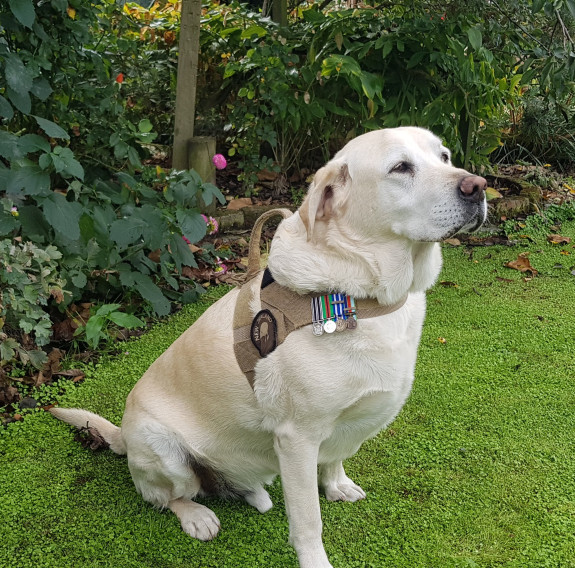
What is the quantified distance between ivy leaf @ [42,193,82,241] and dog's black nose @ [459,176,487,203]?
206cm

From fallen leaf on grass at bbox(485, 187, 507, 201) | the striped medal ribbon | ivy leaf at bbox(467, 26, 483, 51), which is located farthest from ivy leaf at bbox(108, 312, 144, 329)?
fallen leaf on grass at bbox(485, 187, 507, 201)

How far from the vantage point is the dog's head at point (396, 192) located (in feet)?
6.67

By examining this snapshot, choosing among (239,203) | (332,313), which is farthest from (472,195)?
(239,203)

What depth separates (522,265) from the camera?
5273 mm

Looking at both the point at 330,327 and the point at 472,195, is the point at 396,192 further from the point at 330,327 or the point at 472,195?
the point at 330,327

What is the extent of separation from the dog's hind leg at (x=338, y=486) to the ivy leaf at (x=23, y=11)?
8.00ft

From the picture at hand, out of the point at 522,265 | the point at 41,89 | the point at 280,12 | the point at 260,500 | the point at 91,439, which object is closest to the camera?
the point at 260,500

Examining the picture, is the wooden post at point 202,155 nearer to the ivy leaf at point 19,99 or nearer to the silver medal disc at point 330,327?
the ivy leaf at point 19,99

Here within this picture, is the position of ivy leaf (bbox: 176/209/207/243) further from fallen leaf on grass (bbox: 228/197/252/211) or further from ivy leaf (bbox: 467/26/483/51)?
ivy leaf (bbox: 467/26/483/51)

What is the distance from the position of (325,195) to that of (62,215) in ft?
5.59

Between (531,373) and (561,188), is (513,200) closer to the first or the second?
(561,188)

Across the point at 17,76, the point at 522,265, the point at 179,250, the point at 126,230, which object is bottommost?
the point at 522,265

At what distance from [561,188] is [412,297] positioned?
18.3ft

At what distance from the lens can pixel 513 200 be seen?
6.30 m
